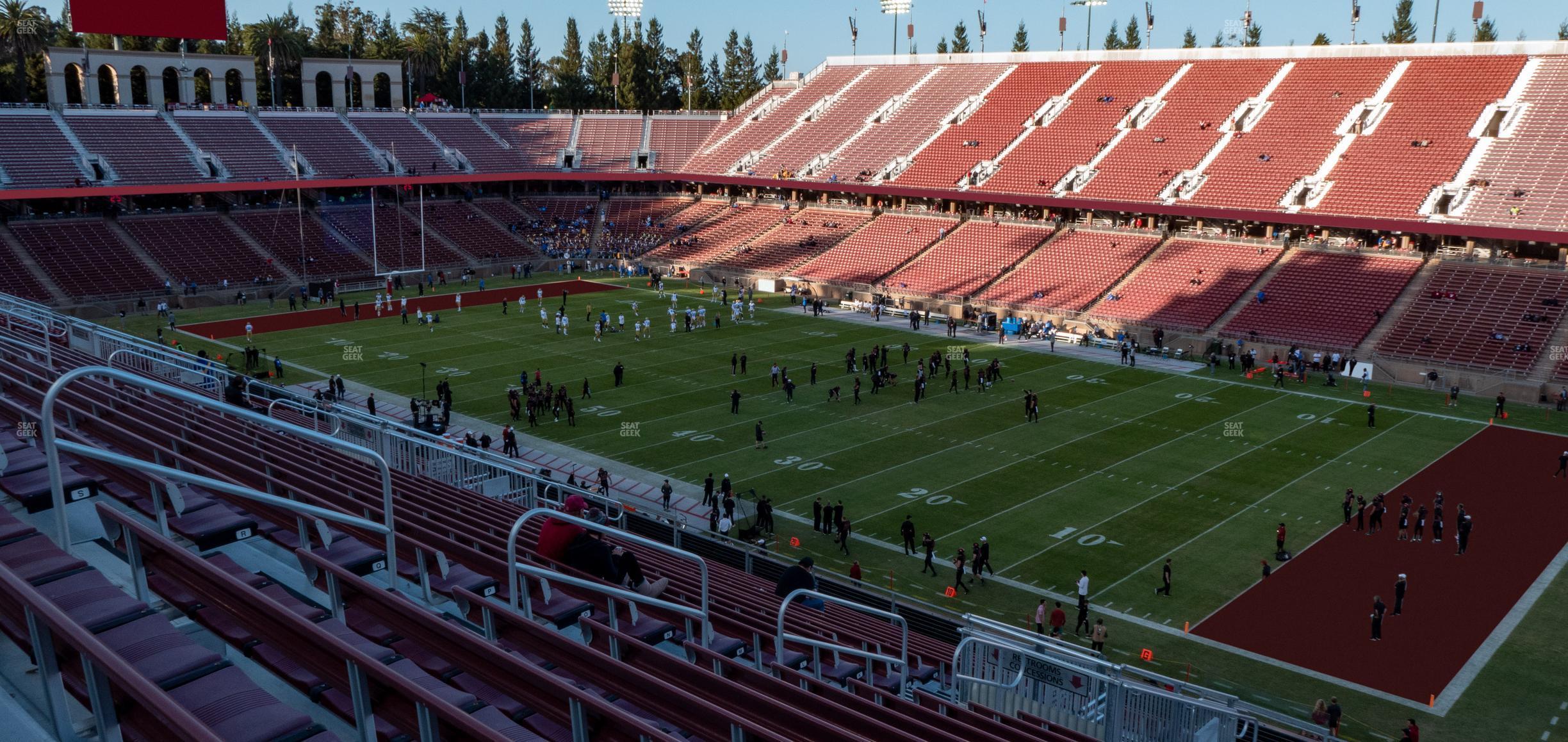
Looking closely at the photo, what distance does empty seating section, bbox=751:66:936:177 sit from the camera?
74.2m

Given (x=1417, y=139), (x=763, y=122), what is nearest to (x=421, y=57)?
(x=763, y=122)

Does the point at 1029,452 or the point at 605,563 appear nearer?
the point at 605,563

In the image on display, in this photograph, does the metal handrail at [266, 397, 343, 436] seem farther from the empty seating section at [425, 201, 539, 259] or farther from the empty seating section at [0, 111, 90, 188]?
the empty seating section at [425, 201, 539, 259]

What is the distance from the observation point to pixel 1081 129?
64.8 meters

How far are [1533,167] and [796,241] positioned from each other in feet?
123

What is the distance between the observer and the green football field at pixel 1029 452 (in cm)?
2044

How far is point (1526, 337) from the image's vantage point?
40.6m

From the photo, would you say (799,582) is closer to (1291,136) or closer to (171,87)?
(1291,136)

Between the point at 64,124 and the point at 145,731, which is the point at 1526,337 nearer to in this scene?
the point at 145,731

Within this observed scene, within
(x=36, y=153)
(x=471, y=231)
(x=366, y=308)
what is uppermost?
(x=36, y=153)

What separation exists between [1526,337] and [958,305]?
75.6ft

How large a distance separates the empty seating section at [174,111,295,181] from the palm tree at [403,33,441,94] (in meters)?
30.7

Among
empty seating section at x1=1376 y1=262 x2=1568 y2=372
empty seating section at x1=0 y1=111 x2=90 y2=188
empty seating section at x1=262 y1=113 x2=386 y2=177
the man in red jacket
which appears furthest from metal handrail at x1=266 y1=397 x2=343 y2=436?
empty seating section at x1=262 y1=113 x2=386 y2=177

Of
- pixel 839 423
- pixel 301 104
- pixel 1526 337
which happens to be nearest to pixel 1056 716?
pixel 839 423
